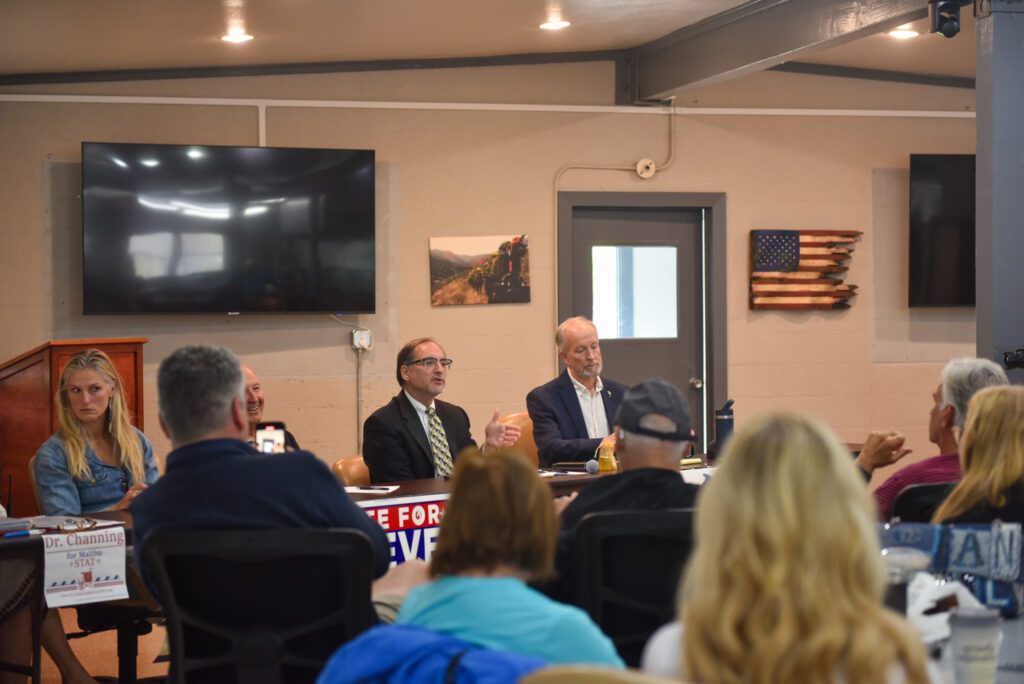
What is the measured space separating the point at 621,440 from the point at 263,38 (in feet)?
13.6

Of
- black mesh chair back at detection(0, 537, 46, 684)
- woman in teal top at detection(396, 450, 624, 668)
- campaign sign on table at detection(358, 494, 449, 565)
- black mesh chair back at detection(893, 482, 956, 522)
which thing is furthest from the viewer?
campaign sign on table at detection(358, 494, 449, 565)

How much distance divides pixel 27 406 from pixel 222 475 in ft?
12.1

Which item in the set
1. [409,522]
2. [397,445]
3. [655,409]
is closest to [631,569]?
[655,409]

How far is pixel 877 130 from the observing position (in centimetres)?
843

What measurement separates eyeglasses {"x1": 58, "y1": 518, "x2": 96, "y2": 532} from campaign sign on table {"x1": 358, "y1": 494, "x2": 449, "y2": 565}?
0.87 metres

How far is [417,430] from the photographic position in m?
5.26

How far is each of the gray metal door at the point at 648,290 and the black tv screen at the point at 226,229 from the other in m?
1.47

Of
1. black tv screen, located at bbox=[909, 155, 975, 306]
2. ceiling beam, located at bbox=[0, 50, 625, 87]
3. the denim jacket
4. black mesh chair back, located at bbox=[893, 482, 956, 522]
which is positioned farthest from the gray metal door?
black mesh chair back, located at bbox=[893, 482, 956, 522]

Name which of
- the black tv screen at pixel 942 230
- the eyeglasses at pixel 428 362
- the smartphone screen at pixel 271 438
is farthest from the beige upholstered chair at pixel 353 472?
the black tv screen at pixel 942 230

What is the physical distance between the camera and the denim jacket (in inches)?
179

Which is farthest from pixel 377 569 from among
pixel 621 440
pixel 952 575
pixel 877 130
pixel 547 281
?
pixel 877 130

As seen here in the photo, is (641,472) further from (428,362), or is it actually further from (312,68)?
(312,68)

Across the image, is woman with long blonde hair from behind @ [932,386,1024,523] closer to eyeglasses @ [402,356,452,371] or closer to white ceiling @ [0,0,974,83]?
eyeglasses @ [402,356,452,371]

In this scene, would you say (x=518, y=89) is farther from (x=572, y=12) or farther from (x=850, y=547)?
(x=850, y=547)
